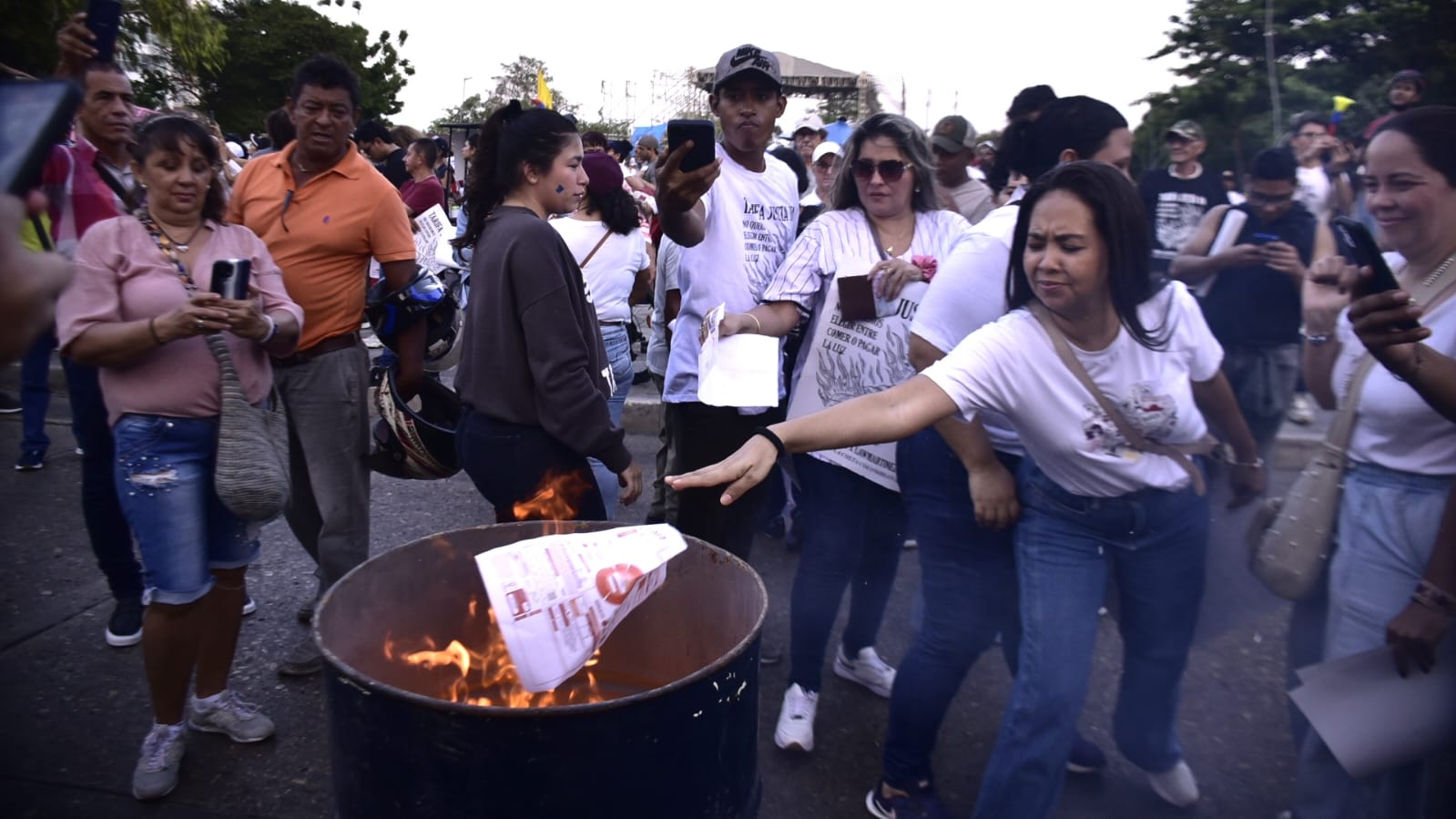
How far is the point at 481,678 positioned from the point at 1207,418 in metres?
2.01

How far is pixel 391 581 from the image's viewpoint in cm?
208

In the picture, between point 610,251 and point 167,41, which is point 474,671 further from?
point 167,41

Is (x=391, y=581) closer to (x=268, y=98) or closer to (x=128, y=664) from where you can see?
(x=128, y=664)

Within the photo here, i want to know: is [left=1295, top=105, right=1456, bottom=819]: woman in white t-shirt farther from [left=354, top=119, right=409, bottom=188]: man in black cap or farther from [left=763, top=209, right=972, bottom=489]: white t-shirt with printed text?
[left=354, top=119, right=409, bottom=188]: man in black cap

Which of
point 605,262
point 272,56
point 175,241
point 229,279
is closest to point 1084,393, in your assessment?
point 229,279

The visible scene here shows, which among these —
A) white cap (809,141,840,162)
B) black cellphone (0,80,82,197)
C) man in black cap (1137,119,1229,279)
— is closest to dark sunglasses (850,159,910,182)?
black cellphone (0,80,82,197)

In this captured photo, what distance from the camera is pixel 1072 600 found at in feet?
7.77

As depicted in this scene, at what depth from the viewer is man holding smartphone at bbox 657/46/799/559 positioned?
340cm

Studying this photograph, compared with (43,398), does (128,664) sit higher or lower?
lower

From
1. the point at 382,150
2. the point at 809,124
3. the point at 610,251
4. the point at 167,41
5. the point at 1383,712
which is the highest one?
the point at 167,41

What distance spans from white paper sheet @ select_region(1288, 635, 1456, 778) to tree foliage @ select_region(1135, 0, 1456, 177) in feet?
45.5

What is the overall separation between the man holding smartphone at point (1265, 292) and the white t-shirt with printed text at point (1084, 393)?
101 inches

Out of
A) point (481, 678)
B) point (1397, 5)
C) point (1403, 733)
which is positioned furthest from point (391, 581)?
point (1397, 5)

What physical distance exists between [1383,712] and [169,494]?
10.5ft
